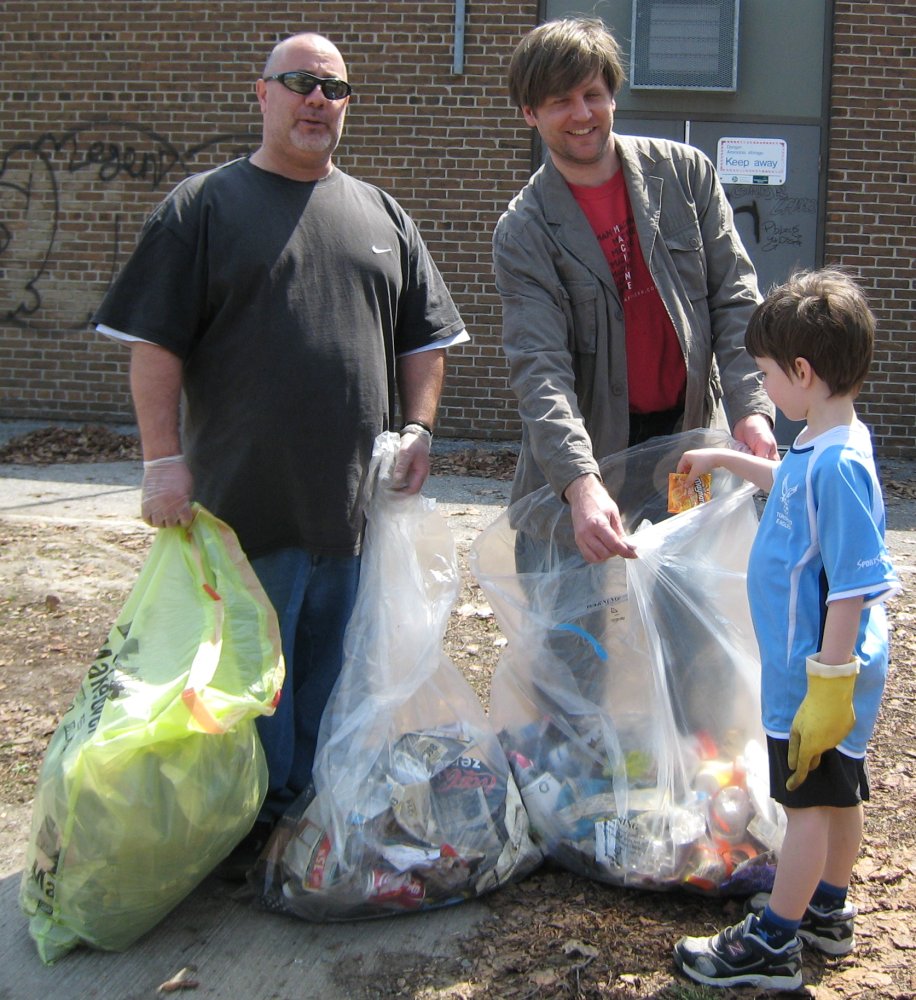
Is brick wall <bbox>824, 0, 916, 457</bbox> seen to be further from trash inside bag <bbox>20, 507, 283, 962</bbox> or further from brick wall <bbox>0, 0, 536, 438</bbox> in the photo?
trash inside bag <bbox>20, 507, 283, 962</bbox>

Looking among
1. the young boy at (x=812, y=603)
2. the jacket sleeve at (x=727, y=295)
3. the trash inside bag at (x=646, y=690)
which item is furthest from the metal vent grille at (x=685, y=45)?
the young boy at (x=812, y=603)

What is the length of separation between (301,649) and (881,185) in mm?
6921

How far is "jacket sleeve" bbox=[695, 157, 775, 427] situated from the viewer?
109 inches

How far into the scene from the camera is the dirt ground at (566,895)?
92.8 inches

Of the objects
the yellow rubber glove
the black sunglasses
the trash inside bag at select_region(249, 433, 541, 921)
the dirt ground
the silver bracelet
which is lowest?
the dirt ground

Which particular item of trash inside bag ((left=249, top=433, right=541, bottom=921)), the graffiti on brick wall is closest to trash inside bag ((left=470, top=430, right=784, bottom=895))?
trash inside bag ((left=249, top=433, right=541, bottom=921))

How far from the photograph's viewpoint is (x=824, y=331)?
2174 mm

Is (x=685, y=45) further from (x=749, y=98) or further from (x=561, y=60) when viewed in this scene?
(x=561, y=60)

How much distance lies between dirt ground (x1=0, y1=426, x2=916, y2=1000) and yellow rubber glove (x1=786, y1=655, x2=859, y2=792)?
563mm

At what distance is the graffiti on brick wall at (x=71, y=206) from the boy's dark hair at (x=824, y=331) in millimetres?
7342

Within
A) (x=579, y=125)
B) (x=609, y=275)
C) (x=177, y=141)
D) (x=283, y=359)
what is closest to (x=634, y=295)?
(x=609, y=275)

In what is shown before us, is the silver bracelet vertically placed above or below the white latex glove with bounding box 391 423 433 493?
above

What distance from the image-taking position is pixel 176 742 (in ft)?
7.91

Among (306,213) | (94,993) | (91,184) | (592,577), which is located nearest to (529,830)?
(592,577)
